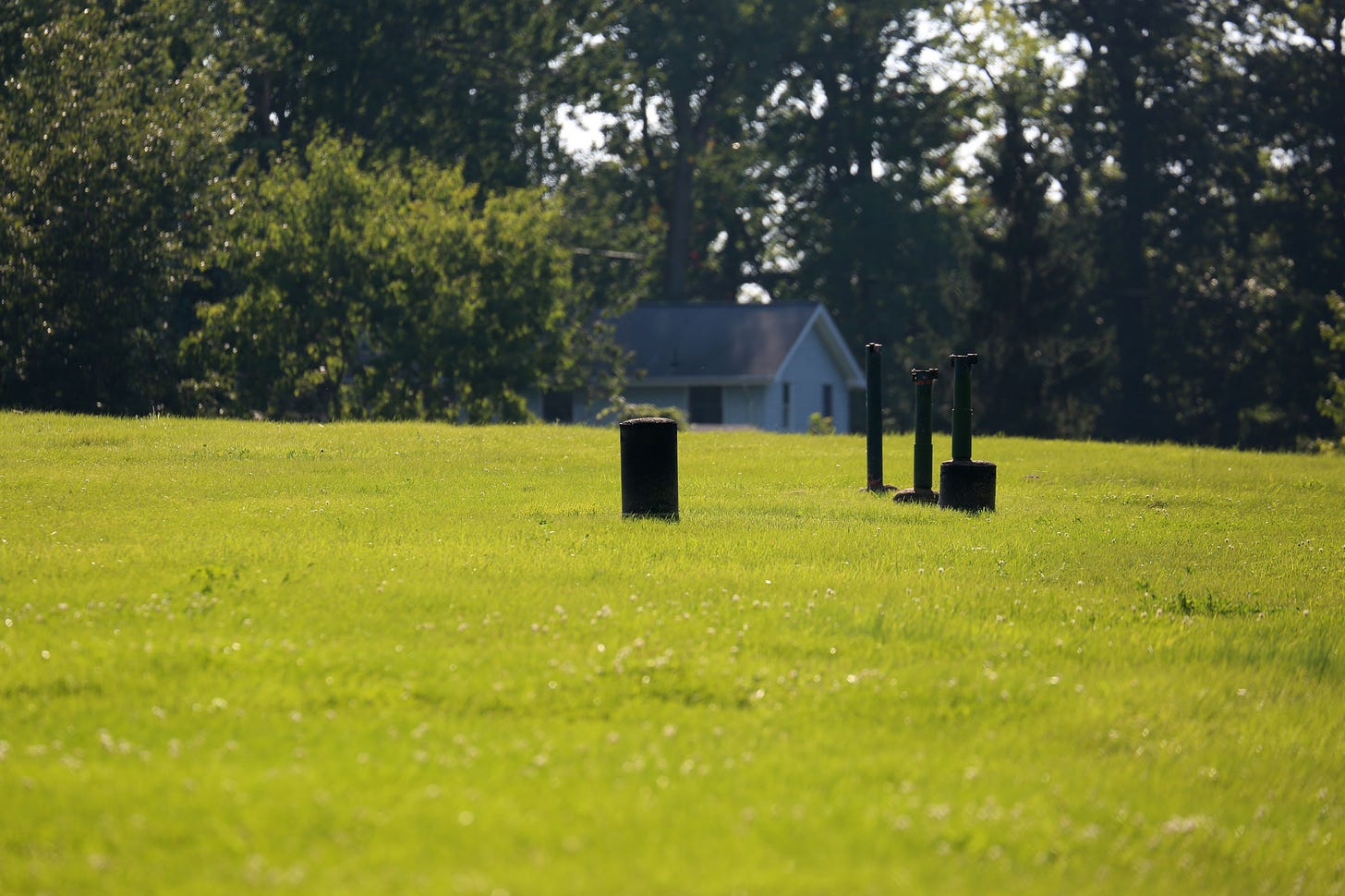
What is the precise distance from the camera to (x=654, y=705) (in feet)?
27.0

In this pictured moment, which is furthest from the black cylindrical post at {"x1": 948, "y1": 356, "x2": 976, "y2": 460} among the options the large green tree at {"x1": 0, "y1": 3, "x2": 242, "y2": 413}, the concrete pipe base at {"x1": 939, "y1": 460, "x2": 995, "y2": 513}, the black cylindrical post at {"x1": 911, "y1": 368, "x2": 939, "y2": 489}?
the large green tree at {"x1": 0, "y1": 3, "x2": 242, "y2": 413}

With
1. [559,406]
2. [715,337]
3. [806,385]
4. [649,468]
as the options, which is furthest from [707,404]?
[649,468]

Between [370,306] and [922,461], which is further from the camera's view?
[370,306]

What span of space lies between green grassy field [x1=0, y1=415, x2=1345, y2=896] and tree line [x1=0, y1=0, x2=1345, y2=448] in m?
25.1

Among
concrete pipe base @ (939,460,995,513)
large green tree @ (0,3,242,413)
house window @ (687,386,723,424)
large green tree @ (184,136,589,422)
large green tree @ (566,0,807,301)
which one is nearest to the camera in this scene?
concrete pipe base @ (939,460,995,513)

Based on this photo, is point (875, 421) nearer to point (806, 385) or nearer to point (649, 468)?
point (649, 468)

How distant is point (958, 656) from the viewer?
9555mm

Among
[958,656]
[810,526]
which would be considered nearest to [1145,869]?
[958,656]

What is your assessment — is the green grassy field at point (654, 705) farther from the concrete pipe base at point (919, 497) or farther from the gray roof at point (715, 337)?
the gray roof at point (715, 337)

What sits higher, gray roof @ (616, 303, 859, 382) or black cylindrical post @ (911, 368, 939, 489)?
gray roof @ (616, 303, 859, 382)

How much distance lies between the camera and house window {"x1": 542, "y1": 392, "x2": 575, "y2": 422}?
5562cm

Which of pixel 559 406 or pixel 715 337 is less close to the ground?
pixel 715 337

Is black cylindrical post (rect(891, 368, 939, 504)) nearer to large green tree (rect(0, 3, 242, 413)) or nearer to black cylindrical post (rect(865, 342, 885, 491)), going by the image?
black cylindrical post (rect(865, 342, 885, 491))

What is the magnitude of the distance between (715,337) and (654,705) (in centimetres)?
4929
